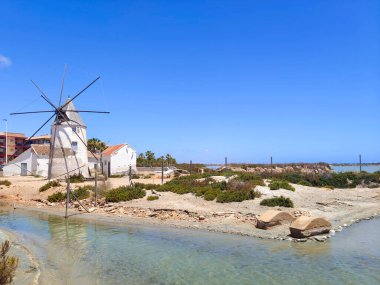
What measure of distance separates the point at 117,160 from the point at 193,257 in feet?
135

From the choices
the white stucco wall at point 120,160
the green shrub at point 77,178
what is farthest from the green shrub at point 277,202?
the white stucco wall at point 120,160

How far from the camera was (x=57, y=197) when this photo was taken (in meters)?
31.0

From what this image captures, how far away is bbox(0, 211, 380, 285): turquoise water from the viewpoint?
11633 millimetres

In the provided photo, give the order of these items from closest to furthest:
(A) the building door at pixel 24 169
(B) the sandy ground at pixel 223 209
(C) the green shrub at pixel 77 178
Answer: (B) the sandy ground at pixel 223 209, (C) the green shrub at pixel 77 178, (A) the building door at pixel 24 169

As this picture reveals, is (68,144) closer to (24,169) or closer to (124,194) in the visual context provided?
(24,169)

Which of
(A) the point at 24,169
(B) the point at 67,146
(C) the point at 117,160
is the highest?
(B) the point at 67,146

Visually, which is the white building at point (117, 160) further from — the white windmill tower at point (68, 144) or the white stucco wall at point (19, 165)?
the white stucco wall at point (19, 165)

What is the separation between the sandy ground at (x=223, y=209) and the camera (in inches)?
787

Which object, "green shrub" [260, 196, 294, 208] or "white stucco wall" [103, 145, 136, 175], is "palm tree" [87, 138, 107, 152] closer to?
"white stucco wall" [103, 145, 136, 175]

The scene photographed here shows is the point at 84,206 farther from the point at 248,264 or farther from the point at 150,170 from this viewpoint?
the point at 150,170

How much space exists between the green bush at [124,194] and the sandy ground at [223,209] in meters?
0.78

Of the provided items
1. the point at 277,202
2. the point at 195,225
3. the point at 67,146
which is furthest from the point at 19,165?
the point at 277,202

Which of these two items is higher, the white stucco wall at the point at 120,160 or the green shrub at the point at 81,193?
the white stucco wall at the point at 120,160

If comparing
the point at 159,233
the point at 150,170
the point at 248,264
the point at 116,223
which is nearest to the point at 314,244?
the point at 248,264
